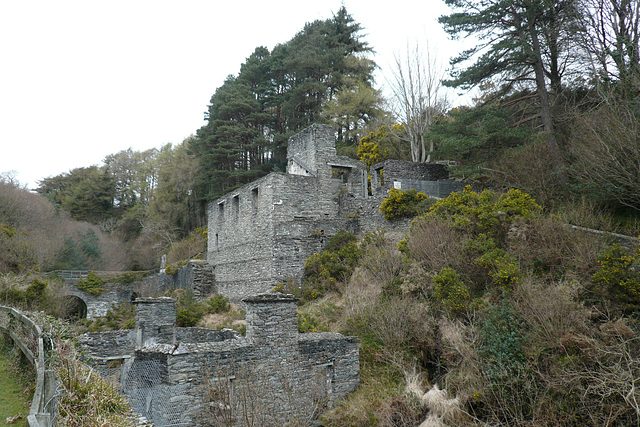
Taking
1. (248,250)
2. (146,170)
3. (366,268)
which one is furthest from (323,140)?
(146,170)

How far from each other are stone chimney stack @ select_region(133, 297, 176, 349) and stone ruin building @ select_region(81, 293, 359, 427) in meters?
0.02

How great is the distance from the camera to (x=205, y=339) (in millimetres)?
10734

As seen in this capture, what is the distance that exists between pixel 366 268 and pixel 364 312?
2623 millimetres

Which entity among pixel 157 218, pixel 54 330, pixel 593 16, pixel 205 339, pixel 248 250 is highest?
pixel 593 16

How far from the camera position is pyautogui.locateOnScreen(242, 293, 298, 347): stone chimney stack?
7.88 meters

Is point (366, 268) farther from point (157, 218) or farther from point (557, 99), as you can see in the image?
point (157, 218)

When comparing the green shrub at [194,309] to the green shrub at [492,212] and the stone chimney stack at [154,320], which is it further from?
the green shrub at [492,212]

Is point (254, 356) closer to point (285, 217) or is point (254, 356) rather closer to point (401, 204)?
point (401, 204)

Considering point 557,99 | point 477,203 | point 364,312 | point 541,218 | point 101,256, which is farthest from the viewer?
point 101,256

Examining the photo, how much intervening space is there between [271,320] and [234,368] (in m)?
1.11

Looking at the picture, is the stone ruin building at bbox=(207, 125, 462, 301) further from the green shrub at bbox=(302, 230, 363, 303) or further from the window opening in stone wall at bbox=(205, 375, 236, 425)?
the window opening in stone wall at bbox=(205, 375, 236, 425)

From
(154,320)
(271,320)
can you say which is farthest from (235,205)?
(271,320)

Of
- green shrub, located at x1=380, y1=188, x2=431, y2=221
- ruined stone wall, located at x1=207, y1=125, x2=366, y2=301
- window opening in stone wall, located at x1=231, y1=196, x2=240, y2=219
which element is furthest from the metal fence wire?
window opening in stone wall, located at x1=231, y1=196, x2=240, y2=219

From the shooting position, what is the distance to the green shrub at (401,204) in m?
15.6
